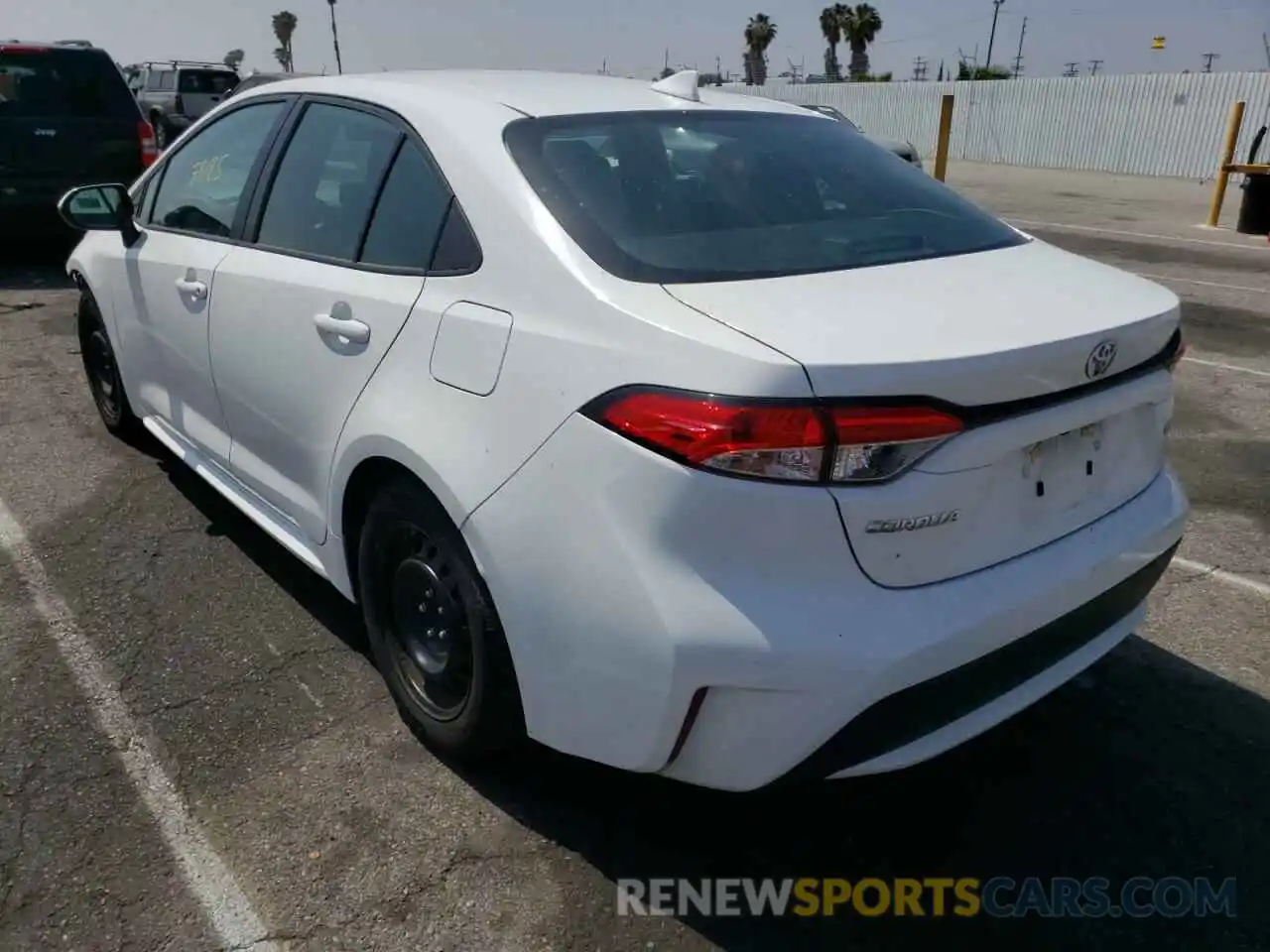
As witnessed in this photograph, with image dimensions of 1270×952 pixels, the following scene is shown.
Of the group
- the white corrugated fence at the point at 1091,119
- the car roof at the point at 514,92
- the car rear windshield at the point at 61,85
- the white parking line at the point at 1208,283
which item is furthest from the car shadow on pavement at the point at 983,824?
the white corrugated fence at the point at 1091,119

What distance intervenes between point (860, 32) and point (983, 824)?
6749 cm

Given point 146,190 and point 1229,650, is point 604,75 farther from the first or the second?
point 1229,650

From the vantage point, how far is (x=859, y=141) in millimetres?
3289

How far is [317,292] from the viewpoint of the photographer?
113 inches

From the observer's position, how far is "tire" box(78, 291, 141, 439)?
471 centimetres

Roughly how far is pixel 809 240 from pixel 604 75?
4.66 feet

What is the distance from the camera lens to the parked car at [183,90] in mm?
22422

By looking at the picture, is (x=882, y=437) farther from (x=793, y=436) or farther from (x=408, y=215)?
(x=408, y=215)

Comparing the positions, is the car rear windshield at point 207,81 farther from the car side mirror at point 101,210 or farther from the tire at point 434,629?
the tire at point 434,629

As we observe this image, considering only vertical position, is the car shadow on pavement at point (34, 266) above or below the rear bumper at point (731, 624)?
below

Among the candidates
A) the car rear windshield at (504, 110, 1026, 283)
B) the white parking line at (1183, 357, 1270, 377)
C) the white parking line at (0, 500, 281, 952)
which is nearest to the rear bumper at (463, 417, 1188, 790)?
the car rear windshield at (504, 110, 1026, 283)

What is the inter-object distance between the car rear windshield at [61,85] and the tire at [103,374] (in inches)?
207

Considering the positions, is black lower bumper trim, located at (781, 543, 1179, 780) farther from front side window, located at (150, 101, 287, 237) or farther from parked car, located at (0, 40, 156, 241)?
parked car, located at (0, 40, 156, 241)

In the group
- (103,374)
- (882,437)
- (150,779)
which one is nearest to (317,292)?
(150,779)
